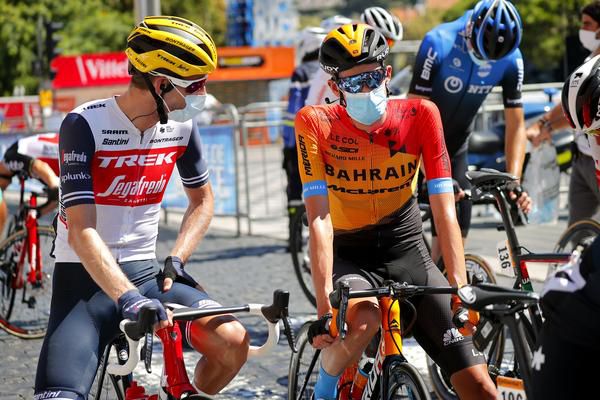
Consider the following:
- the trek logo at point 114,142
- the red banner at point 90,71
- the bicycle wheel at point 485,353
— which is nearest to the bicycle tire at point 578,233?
the bicycle wheel at point 485,353

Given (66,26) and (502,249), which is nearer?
(502,249)

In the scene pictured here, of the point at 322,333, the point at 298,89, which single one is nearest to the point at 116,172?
the point at 322,333

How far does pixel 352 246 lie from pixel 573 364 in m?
1.87

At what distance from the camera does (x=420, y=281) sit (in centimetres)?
469

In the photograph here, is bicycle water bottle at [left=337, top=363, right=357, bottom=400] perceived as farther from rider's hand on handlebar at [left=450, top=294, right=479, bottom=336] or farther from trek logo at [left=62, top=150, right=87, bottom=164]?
trek logo at [left=62, top=150, right=87, bottom=164]

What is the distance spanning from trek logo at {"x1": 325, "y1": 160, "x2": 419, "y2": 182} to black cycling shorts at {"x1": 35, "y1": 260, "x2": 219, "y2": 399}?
797mm

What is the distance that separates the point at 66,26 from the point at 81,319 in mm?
53980

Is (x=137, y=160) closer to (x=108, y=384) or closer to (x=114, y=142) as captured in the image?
(x=114, y=142)

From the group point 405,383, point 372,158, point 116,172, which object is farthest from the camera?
point 372,158

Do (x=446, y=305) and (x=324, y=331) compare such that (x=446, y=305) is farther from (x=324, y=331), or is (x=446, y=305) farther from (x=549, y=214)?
(x=549, y=214)

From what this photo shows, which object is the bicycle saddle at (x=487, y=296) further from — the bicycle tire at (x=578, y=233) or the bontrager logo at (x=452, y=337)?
the bicycle tire at (x=578, y=233)

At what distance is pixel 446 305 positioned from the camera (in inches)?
175

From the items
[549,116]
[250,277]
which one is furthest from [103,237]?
[250,277]

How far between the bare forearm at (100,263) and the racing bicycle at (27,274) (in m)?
4.08
